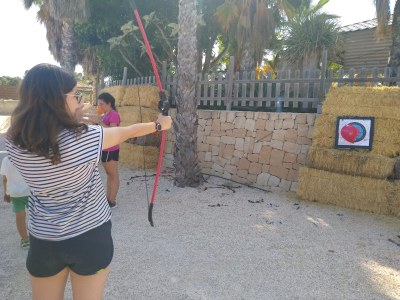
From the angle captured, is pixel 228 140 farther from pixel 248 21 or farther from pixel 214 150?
pixel 248 21

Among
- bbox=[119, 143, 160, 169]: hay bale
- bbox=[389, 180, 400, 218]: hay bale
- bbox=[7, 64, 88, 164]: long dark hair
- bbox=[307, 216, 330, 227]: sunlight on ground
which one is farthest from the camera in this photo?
bbox=[119, 143, 160, 169]: hay bale

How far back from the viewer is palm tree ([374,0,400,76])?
895cm

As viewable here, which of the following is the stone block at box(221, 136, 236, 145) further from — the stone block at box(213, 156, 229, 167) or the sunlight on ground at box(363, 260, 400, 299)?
the sunlight on ground at box(363, 260, 400, 299)

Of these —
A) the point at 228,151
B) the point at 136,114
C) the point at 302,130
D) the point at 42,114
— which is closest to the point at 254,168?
the point at 228,151

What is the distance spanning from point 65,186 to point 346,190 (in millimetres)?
4732

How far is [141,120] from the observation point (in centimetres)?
812

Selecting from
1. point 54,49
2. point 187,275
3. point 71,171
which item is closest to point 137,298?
point 187,275

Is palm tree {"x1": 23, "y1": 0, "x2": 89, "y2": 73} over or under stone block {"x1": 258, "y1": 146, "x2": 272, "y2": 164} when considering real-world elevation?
over

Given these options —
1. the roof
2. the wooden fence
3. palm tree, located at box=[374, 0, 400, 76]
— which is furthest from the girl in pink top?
the roof

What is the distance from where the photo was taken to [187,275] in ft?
10.5

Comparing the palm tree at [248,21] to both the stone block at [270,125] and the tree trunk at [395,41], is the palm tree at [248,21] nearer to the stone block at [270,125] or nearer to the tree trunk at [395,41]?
the tree trunk at [395,41]

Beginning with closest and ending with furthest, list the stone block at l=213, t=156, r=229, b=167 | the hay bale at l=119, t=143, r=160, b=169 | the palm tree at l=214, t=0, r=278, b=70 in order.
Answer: the stone block at l=213, t=156, r=229, b=167 → the hay bale at l=119, t=143, r=160, b=169 → the palm tree at l=214, t=0, r=278, b=70

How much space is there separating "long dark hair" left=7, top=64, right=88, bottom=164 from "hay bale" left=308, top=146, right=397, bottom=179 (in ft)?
15.5

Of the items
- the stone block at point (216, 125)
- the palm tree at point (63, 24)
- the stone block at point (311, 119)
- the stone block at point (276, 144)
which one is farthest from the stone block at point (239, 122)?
the palm tree at point (63, 24)
